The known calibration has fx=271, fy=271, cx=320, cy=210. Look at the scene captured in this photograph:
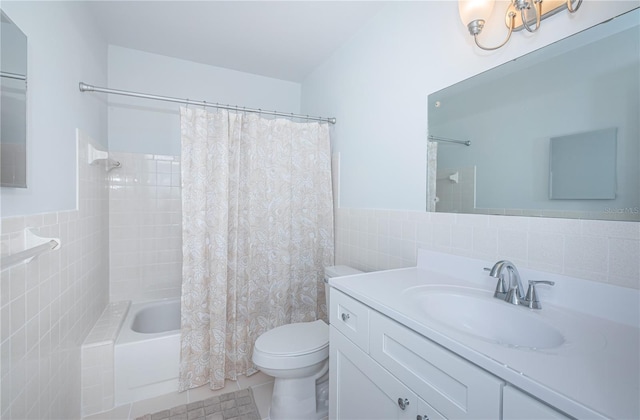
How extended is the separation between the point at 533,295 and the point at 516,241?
22cm

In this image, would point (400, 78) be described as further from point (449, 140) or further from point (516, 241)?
point (516, 241)

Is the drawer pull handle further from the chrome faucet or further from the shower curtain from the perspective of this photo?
the shower curtain

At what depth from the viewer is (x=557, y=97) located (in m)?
0.96

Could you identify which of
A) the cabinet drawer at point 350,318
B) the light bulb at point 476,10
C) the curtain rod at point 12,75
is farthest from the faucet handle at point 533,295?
the curtain rod at point 12,75

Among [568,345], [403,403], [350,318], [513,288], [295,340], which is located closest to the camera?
[568,345]

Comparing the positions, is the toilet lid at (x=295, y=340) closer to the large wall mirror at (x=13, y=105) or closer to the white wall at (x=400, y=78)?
the white wall at (x=400, y=78)

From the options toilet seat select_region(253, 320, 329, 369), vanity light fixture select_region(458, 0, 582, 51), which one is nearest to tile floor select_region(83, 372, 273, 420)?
toilet seat select_region(253, 320, 329, 369)

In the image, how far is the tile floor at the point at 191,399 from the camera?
1.54m

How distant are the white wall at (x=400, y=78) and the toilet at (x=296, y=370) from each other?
3.00ft

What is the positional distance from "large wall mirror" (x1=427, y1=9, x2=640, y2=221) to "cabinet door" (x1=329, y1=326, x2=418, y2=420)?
2.57 ft

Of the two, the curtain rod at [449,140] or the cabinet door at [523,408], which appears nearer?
the cabinet door at [523,408]

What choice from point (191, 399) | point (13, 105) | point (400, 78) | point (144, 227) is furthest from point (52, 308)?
point (400, 78)

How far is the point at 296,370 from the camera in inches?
54.6

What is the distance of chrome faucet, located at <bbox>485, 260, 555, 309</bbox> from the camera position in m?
0.92
